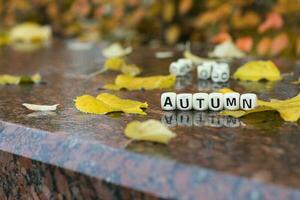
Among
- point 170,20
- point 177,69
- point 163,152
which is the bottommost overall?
point 163,152

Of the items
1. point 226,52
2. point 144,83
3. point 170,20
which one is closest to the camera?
point 144,83

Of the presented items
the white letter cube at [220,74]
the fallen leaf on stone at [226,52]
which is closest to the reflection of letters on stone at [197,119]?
the white letter cube at [220,74]

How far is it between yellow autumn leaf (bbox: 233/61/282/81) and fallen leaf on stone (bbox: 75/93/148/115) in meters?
0.40

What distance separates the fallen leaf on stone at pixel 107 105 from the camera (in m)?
1.03

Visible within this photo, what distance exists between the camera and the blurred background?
2354mm

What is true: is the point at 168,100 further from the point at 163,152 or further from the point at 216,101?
the point at 163,152

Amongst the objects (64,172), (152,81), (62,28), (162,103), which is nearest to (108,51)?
(152,81)

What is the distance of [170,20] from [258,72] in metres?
1.42

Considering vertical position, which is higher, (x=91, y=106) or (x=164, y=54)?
(x=164, y=54)

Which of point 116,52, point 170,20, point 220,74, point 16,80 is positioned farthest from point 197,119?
point 170,20

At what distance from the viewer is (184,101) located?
101 cm

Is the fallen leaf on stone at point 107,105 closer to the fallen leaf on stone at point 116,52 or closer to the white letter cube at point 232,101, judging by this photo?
the white letter cube at point 232,101

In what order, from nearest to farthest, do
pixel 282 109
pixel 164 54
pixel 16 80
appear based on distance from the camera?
pixel 282 109
pixel 16 80
pixel 164 54

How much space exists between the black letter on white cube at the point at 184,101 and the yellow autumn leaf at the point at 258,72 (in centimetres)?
42
